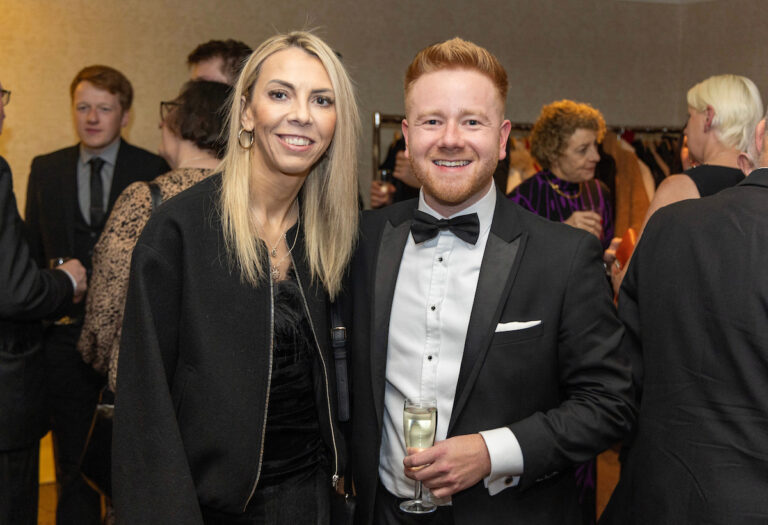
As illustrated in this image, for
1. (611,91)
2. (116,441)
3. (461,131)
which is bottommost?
(116,441)

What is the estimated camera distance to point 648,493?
1988mm

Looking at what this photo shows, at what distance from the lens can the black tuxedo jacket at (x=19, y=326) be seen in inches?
100

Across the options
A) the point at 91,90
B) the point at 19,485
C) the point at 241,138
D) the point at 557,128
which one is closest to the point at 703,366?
the point at 241,138

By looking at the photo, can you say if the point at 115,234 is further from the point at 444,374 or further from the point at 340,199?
the point at 444,374

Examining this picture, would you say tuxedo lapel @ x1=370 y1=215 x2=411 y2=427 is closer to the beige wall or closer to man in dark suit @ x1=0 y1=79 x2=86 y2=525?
man in dark suit @ x1=0 y1=79 x2=86 y2=525

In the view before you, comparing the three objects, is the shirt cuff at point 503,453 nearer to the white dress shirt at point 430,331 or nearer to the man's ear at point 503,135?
the white dress shirt at point 430,331

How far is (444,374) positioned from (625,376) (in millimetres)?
443

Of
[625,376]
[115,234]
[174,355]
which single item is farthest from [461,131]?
[115,234]

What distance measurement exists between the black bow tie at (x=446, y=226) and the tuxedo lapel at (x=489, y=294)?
0.05m

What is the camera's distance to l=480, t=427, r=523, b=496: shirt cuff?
175 centimetres

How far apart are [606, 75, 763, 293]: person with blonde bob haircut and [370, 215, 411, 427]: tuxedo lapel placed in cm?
130

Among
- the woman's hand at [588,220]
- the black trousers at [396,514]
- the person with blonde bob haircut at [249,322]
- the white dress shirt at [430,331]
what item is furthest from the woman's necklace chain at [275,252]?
the woman's hand at [588,220]

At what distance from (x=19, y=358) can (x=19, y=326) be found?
0.12 meters

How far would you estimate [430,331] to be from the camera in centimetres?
190
